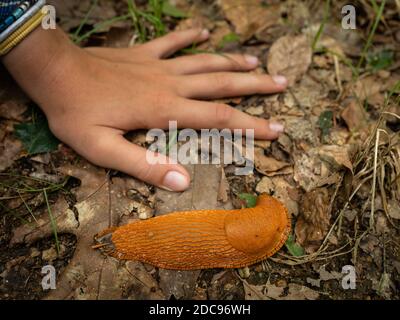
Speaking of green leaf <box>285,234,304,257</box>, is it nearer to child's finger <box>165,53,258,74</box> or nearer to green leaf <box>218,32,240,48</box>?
child's finger <box>165,53,258,74</box>

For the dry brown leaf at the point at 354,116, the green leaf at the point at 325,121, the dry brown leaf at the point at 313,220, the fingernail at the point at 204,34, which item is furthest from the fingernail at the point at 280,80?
the dry brown leaf at the point at 313,220

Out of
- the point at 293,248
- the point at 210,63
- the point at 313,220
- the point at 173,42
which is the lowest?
the point at 293,248

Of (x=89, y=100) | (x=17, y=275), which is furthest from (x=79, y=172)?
(x=17, y=275)

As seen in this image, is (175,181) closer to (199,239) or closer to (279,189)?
(199,239)

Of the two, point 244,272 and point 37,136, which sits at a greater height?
point 37,136

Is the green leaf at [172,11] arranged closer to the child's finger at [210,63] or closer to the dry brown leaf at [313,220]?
the child's finger at [210,63]

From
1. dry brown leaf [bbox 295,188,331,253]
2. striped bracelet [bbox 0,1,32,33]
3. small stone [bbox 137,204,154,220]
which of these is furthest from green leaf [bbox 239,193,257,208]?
striped bracelet [bbox 0,1,32,33]

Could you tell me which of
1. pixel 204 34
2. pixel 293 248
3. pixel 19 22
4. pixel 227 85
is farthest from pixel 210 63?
pixel 293 248
